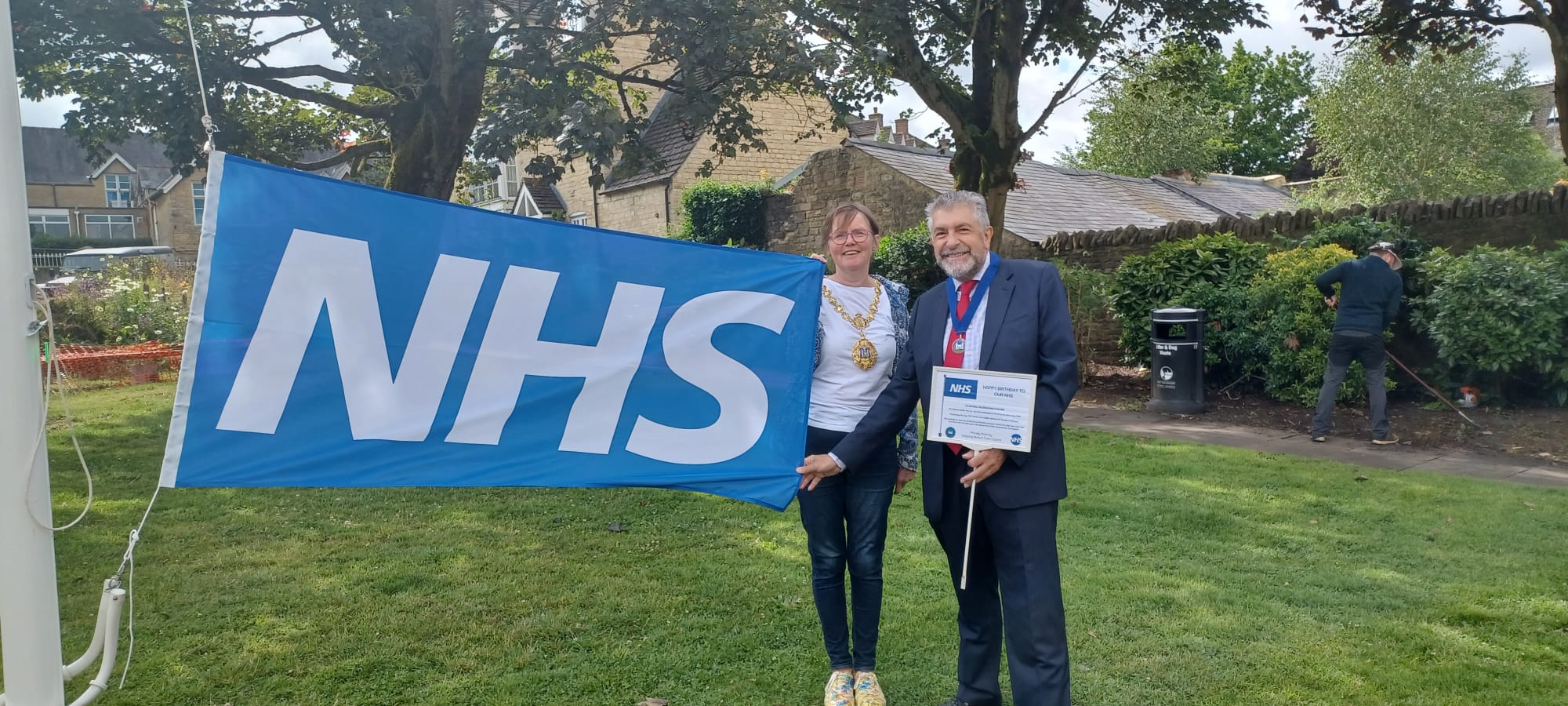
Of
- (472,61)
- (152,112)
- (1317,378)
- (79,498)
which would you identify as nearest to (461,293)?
(79,498)

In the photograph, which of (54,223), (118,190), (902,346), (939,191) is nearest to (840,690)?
(902,346)

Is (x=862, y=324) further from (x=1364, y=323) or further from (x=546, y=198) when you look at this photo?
(x=546, y=198)

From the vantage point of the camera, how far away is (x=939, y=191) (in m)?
18.8

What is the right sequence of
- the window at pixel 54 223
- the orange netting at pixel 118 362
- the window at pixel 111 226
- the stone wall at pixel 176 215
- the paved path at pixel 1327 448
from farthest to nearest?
1. the window at pixel 111 226
2. the window at pixel 54 223
3. the stone wall at pixel 176 215
4. the orange netting at pixel 118 362
5. the paved path at pixel 1327 448

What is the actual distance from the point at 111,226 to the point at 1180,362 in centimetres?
7526

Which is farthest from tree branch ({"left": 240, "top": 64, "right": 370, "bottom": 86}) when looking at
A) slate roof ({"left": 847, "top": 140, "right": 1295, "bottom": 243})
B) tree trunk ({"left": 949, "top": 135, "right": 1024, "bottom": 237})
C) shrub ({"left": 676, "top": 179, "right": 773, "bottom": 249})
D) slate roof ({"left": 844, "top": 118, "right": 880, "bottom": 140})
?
slate roof ({"left": 844, "top": 118, "right": 880, "bottom": 140})

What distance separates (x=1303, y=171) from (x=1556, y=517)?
53359mm

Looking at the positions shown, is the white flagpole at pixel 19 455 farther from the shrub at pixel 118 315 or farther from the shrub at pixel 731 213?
the shrub at pixel 731 213

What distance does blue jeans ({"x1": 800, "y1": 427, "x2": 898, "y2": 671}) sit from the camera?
3572 mm

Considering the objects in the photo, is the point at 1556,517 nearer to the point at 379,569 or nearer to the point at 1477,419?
the point at 1477,419

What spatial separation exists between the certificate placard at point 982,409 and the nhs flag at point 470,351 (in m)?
0.79

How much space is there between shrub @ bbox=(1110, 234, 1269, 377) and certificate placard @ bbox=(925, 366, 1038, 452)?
31.4 feet

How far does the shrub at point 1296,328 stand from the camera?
34.6ft

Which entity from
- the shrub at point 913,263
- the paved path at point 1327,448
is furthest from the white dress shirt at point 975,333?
the shrub at point 913,263
